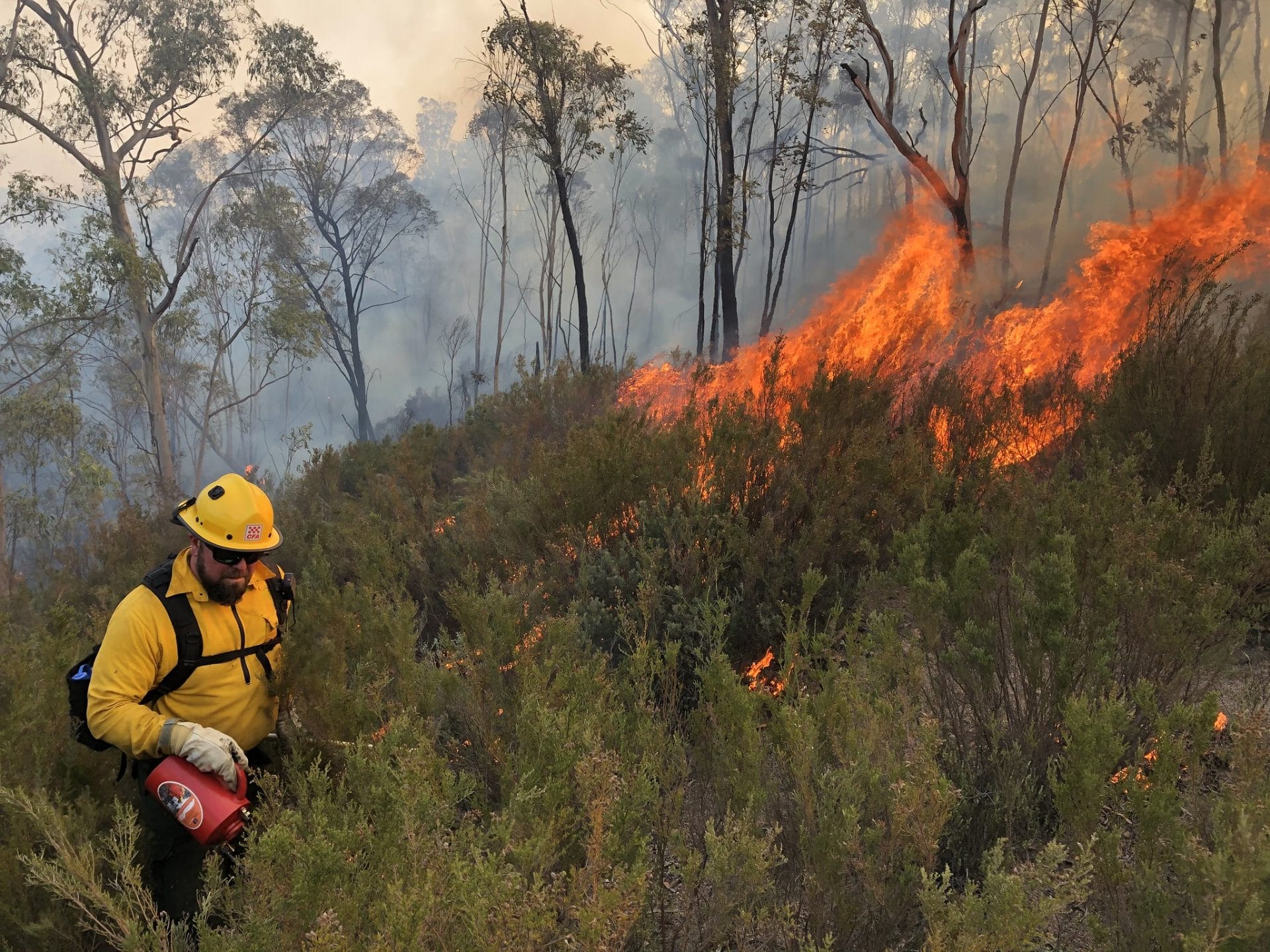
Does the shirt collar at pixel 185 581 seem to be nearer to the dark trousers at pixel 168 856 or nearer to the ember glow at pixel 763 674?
the dark trousers at pixel 168 856

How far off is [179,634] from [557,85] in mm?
19439

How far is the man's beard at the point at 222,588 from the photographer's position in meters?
2.49

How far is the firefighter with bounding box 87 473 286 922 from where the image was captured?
228 centimetres

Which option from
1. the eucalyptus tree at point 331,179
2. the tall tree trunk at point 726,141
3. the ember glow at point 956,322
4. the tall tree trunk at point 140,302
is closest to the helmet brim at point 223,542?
the ember glow at point 956,322

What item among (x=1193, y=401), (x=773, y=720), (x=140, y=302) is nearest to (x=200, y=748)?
(x=773, y=720)

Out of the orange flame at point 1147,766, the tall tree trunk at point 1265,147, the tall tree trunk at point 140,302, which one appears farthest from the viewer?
the tall tree trunk at point 1265,147

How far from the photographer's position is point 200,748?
2.24 metres

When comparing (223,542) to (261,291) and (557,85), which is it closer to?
(557,85)

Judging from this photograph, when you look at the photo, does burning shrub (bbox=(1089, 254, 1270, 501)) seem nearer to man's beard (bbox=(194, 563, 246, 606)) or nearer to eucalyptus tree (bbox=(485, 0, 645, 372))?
man's beard (bbox=(194, 563, 246, 606))

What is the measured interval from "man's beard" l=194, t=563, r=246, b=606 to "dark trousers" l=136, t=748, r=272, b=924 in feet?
1.84

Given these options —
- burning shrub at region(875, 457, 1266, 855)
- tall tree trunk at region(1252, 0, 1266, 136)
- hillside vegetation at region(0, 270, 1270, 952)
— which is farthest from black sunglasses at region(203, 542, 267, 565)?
tall tree trunk at region(1252, 0, 1266, 136)

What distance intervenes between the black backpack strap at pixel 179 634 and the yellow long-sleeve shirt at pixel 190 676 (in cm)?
2

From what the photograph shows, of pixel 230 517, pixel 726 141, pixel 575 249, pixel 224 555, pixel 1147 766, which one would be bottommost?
pixel 1147 766

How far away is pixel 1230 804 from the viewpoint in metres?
1.60
